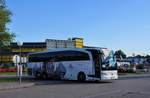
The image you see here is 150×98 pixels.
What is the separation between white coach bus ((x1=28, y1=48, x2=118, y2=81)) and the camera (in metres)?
20.1

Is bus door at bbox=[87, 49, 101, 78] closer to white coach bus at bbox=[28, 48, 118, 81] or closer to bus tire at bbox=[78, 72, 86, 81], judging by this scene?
white coach bus at bbox=[28, 48, 118, 81]

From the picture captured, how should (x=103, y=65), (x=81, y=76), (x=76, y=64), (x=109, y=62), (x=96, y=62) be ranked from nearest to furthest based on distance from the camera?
(x=103, y=65) → (x=96, y=62) → (x=109, y=62) → (x=81, y=76) → (x=76, y=64)

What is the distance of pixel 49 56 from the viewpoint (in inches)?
1005

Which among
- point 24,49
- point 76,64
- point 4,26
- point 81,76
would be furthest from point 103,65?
point 24,49

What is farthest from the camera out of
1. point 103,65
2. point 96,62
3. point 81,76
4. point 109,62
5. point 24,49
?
point 24,49

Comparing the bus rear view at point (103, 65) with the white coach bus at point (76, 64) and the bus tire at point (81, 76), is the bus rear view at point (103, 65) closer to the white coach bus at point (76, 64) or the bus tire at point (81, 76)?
the white coach bus at point (76, 64)

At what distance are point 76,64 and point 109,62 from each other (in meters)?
3.45

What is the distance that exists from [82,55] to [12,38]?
7.98m

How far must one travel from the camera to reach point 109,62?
20.5 m

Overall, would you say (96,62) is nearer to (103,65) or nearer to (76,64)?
(103,65)

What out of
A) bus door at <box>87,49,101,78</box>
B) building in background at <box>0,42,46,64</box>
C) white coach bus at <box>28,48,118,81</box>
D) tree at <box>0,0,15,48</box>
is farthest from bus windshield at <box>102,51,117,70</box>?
building in background at <box>0,42,46,64</box>

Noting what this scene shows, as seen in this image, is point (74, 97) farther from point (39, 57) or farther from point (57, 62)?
point (39, 57)

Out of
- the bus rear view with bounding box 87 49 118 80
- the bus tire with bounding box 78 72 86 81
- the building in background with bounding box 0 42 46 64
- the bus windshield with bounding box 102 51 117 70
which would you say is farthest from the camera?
the building in background with bounding box 0 42 46 64

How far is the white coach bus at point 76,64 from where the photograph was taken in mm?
20150
